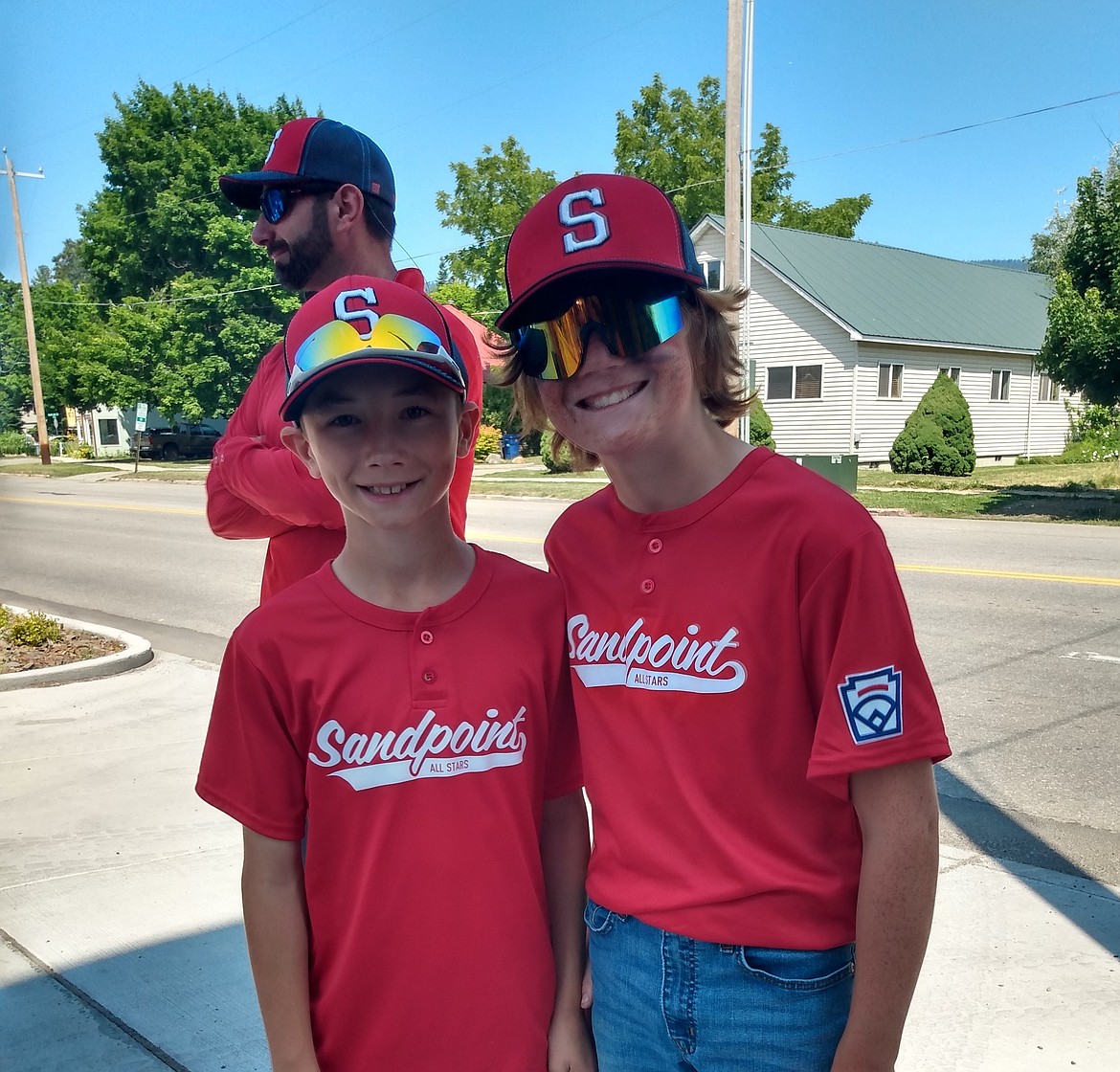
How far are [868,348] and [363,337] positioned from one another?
2435 centimetres

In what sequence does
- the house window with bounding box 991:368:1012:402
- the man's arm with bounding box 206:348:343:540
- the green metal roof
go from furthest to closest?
the house window with bounding box 991:368:1012:402 → the green metal roof → the man's arm with bounding box 206:348:343:540

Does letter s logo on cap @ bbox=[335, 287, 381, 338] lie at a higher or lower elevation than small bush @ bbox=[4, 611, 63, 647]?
higher

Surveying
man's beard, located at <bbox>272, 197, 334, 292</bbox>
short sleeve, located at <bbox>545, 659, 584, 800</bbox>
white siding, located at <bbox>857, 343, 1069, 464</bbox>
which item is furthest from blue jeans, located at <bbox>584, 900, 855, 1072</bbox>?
white siding, located at <bbox>857, 343, 1069, 464</bbox>

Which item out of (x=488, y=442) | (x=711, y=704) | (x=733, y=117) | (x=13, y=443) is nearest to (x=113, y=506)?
(x=733, y=117)

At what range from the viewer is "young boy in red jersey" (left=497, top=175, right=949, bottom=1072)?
1.25 metres

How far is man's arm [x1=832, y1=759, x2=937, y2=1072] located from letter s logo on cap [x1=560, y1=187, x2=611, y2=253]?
0.82 meters

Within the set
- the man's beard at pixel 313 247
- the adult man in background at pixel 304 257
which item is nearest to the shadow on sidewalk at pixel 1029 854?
the adult man in background at pixel 304 257

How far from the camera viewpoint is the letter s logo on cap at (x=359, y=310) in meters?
1.54

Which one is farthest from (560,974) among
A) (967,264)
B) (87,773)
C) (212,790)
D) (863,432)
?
(967,264)

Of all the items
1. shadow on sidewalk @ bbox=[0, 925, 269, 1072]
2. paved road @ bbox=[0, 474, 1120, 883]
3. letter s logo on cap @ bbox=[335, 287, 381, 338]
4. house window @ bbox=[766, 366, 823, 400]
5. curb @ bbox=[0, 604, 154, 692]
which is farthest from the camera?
house window @ bbox=[766, 366, 823, 400]

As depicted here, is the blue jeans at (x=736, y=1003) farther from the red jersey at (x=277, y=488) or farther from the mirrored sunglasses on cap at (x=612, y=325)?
the red jersey at (x=277, y=488)

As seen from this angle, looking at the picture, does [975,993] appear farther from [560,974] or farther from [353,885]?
[353,885]

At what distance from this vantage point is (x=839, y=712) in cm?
123

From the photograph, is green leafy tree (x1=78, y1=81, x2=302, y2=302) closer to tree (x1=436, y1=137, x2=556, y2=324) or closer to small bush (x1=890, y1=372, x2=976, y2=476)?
tree (x1=436, y1=137, x2=556, y2=324)
